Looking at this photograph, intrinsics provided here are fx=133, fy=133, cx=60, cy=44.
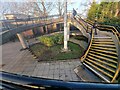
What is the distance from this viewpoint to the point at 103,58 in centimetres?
771

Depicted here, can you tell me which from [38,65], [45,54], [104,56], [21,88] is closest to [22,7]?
[45,54]

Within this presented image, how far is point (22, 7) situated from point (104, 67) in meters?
24.9

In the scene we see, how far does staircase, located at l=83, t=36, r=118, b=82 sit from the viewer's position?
6.65 meters

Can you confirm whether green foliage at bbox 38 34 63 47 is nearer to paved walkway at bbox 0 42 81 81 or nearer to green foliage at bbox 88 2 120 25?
paved walkway at bbox 0 42 81 81

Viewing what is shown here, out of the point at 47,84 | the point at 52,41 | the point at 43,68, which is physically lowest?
the point at 43,68

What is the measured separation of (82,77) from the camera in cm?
711

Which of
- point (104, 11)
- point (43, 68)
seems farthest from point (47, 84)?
point (104, 11)

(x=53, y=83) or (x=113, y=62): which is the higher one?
(x=53, y=83)

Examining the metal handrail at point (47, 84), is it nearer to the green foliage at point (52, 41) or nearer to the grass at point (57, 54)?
the grass at point (57, 54)

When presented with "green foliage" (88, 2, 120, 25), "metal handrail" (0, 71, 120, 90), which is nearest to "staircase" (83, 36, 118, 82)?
"metal handrail" (0, 71, 120, 90)

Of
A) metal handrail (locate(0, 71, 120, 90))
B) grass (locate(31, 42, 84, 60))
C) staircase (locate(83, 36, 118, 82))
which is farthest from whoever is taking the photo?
grass (locate(31, 42, 84, 60))

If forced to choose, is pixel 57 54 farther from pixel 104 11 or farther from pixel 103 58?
pixel 104 11

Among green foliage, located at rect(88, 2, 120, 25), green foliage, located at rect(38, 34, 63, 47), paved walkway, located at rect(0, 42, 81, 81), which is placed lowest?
paved walkway, located at rect(0, 42, 81, 81)

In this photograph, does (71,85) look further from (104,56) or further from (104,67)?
(104,56)
